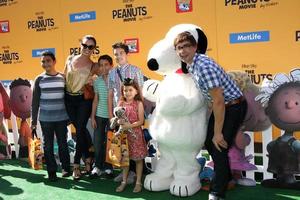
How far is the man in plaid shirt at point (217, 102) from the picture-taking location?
Result: 3.12 m

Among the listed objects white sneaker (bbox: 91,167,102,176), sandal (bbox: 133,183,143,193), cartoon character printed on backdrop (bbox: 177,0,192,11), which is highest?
cartoon character printed on backdrop (bbox: 177,0,192,11)

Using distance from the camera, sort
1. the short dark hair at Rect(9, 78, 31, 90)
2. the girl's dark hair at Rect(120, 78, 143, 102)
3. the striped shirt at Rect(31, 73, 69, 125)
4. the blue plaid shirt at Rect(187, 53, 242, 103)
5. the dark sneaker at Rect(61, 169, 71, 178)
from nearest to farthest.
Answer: the blue plaid shirt at Rect(187, 53, 242, 103) < the girl's dark hair at Rect(120, 78, 143, 102) < the striped shirt at Rect(31, 73, 69, 125) < the dark sneaker at Rect(61, 169, 71, 178) < the short dark hair at Rect(9, 78, 31, 90)

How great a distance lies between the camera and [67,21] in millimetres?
6531

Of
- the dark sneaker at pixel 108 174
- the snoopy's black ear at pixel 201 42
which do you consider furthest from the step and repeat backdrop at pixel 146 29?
A: the dark sneaker at pixel 108 174

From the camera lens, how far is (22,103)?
5.61 metres

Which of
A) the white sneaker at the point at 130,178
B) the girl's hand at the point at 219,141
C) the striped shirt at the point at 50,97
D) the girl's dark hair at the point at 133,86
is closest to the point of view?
the girl's hand at the point at 219,141

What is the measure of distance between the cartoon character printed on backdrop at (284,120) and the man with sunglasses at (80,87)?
180cm

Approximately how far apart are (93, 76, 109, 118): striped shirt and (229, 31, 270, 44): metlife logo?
6.07 feet

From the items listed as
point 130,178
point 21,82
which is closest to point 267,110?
point 130,178

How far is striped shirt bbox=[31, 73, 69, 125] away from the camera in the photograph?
441cm

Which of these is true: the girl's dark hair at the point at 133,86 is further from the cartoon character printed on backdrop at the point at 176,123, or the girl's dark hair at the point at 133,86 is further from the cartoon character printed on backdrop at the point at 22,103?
the cartoon character printed on backdrop at the point at 22,103

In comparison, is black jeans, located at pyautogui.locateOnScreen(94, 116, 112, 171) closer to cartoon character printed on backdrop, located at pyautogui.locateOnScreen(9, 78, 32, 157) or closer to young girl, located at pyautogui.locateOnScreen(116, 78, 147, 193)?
young girl, located at pyautogui.locateOnScreen(116, 78, 147, 193)

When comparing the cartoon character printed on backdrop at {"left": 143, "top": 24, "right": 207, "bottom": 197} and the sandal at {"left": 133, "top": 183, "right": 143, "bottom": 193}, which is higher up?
the cartoon character printed on backdrop at {"left": 143, "top": 24, "right": 207, "bottom": 197}

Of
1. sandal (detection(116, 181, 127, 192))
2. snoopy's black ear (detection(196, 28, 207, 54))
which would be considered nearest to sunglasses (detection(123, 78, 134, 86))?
snoopy's black ear (detection(196, 28, 207, 54))
